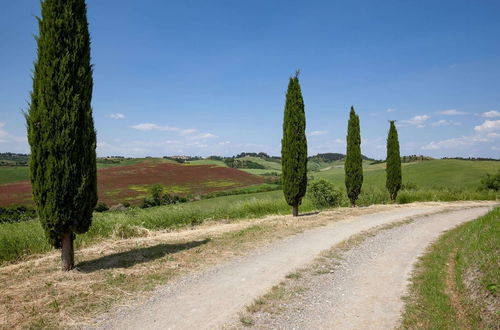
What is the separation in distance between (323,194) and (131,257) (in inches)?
760

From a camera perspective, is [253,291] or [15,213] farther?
[15,213]

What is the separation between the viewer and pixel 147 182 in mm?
41219

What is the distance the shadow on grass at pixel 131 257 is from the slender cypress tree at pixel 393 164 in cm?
2250

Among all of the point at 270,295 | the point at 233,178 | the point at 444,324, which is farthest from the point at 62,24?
the point at 233,178

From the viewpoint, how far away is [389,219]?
15.8 m

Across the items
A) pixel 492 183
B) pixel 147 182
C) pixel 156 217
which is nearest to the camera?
pixel 156 217

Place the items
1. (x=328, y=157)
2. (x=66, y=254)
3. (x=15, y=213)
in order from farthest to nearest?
(x=328, y=157) < (x=15, y=213) < (x=66, y=254)

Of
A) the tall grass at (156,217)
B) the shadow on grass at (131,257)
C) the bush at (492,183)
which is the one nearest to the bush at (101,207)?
the tall grass at (156,217)

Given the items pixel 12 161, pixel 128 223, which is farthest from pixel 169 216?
pixel 12 161

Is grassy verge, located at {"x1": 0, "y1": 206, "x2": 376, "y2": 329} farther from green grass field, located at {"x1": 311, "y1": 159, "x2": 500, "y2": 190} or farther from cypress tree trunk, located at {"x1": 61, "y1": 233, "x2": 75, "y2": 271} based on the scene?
green grass field, located at {"x1": 311, "y1": 159, "x2": 500, "y2": 190}

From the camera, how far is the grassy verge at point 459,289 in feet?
15.7

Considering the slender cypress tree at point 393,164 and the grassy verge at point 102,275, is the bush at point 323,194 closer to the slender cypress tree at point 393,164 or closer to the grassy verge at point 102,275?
the slender cypress tree at point 393,164

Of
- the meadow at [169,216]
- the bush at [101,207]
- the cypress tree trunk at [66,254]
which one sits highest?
the cypress tree trunk at [66,254]

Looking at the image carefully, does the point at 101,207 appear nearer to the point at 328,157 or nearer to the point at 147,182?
the point at 147,182
